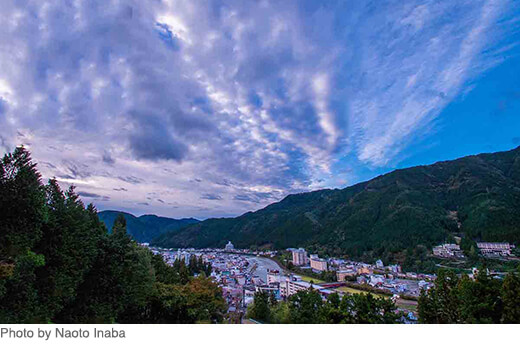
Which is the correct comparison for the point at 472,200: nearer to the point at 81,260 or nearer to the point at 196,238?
the point at 81,260

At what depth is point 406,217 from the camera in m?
49.6

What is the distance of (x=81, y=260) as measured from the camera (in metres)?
5.94

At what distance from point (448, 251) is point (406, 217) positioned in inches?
543

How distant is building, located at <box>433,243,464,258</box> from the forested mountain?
124 ft

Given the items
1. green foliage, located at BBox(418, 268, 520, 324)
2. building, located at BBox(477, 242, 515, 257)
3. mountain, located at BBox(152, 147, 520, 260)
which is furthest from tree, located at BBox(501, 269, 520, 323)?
mountain, located at BBox(152, 147, 520, 260)

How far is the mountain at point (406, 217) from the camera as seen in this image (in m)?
41.7

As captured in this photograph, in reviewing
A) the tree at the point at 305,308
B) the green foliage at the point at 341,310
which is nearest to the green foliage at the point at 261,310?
the green foliage at the point at 341,310

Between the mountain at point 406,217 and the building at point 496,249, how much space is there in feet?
4.61

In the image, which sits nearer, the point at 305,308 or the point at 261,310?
the point at 305,308

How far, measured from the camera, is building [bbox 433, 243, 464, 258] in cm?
3472

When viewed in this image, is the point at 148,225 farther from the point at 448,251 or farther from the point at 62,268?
the point at 62,268

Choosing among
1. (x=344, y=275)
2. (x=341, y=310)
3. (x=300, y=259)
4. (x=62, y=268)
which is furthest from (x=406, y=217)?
(x=62, y=268)

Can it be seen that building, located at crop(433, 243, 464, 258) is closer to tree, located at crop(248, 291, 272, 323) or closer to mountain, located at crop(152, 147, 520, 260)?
mountain, located at crop(152, 147, 520, 260)
